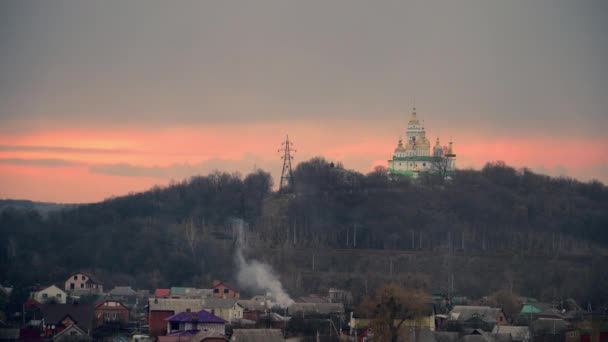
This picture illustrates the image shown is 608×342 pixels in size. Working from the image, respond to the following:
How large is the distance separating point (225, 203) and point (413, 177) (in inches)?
726

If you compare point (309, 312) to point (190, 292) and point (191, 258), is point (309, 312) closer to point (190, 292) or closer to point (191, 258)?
point (190, 292)

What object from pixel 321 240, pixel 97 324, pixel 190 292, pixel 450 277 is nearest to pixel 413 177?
pixel 321 240

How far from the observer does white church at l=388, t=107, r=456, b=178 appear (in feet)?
368

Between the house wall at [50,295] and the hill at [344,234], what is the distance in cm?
540

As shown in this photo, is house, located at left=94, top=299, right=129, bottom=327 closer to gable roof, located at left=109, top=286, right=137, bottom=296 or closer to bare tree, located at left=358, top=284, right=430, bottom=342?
gable roof, located at left=109, top=286, right=137, bottom=296

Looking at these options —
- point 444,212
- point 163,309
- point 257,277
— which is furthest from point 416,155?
point 163,309

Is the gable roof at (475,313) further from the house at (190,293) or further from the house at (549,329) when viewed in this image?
the house at (190,293)

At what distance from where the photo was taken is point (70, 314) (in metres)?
56.8

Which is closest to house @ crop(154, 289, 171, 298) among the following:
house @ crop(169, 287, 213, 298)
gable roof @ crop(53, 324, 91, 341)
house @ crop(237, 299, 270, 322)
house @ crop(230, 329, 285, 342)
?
house @ crop(169, 287, 213, 298)

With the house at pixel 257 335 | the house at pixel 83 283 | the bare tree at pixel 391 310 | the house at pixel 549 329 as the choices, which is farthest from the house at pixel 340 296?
the house at pixel 257 335

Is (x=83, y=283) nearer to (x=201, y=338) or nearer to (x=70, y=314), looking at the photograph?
(x=70, y=314)

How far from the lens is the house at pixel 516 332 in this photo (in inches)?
2100

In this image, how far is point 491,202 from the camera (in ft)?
323

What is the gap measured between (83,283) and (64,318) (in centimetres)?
1760
